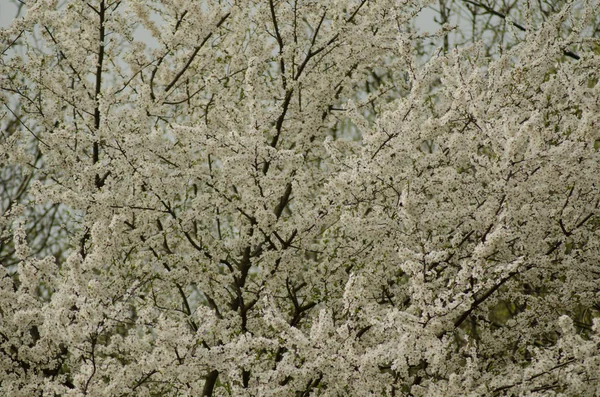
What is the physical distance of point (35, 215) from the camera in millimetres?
10594

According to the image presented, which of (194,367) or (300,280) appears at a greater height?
(300,280)

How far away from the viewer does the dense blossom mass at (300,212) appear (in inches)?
186

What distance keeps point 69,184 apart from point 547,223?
414 centimetres

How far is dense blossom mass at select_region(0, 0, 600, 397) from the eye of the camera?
473 centimetres

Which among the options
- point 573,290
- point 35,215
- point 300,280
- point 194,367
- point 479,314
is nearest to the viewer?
point 194,367

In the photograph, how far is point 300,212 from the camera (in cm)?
627

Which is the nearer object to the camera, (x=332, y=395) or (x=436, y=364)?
(x=436, y=364)

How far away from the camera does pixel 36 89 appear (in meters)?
6.93

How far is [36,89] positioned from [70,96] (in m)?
0.48

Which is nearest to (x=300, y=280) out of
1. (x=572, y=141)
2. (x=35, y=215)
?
(x=572, y=141)

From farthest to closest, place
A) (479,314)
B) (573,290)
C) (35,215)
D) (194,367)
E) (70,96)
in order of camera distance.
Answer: (35,215)
(70,96)
(479,314)
(573,290)
(194,367)

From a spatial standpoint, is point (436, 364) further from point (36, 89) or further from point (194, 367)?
point (36, 89)

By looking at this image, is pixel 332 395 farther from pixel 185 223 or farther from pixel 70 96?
pixel 70 96

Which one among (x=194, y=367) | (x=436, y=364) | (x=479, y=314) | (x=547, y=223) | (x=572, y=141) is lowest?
(x=194, y=367)
